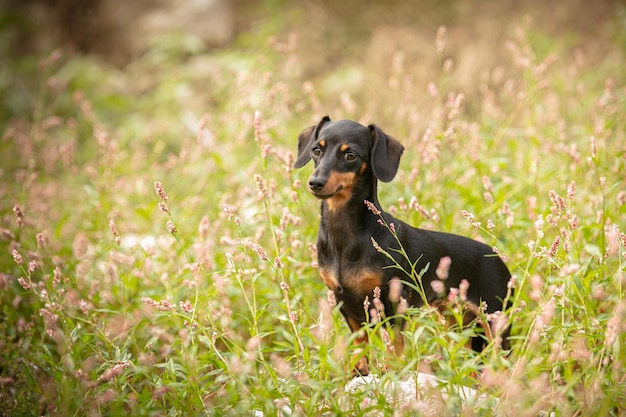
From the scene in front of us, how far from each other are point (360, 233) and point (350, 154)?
0.38m

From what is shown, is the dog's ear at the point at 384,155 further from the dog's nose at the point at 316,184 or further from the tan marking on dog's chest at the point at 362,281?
the tan marking on dog's chest at the point at 362,281

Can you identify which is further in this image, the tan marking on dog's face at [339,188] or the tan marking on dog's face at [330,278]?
the tan marking on dog's face at [330,278]

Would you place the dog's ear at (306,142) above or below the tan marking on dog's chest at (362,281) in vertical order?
above

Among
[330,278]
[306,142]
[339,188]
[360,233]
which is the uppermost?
[306,142]

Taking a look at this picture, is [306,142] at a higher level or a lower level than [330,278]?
higher

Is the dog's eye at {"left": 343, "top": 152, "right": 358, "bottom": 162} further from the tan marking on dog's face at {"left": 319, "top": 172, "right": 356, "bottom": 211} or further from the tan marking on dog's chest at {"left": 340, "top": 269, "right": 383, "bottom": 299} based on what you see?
the tan marking on dog's chest at {"left": 340, "top": 269, "right": 383, "bottom": 299}

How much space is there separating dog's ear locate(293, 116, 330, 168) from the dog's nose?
0.39m

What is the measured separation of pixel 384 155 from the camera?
2.73 m

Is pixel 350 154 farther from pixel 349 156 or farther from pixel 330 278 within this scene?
pixel 330 278

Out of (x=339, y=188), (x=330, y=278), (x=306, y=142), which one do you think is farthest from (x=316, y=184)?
(x=306, y=142)

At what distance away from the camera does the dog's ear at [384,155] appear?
8.79 feet

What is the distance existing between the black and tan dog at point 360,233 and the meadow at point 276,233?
0.57 ft

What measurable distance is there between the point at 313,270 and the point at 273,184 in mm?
652

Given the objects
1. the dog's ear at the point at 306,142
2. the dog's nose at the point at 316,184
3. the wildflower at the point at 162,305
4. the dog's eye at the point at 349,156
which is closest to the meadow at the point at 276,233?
the wildflower at the point at 162,305
